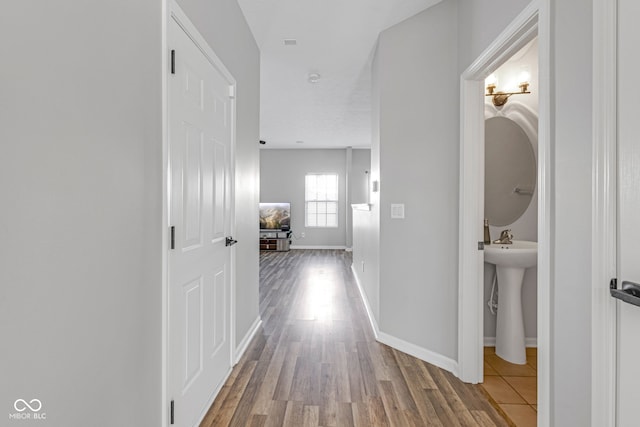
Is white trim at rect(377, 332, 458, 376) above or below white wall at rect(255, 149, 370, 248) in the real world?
below

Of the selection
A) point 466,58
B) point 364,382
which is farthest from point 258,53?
point 364,382

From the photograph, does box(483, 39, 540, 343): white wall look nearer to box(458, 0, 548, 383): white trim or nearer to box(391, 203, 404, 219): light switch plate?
box(458, 0, 548, 383): white trim

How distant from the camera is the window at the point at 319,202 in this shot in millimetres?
9305

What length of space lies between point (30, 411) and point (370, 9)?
2982 mm

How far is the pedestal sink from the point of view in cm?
250

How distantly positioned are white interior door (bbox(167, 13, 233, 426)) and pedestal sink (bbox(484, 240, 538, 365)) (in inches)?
80.0

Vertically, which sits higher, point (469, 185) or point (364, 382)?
point (469, 185)

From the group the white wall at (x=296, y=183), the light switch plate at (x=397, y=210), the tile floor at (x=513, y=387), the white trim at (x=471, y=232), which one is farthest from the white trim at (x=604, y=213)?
the white wall at (x=296, y=183)

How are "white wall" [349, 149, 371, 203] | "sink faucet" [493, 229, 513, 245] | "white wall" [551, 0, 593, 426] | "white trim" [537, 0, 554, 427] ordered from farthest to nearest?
1. "white wall" [349, 149, 371, 203]
2. "sink faucet" [493, 229, 513, 245]
3. "white trim" [537, 0, 554, 427]
4. "white wall" [551, 0, 593, 426]

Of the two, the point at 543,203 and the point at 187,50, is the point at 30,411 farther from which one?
the point at 543,203

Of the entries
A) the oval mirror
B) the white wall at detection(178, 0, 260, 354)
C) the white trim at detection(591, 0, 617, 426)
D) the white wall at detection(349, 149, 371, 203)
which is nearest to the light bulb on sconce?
the oval mirror

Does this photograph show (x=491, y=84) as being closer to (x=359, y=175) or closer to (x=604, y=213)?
(x=604, y=213)

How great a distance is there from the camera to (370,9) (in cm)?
260

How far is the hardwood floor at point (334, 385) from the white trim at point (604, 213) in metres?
0.91
